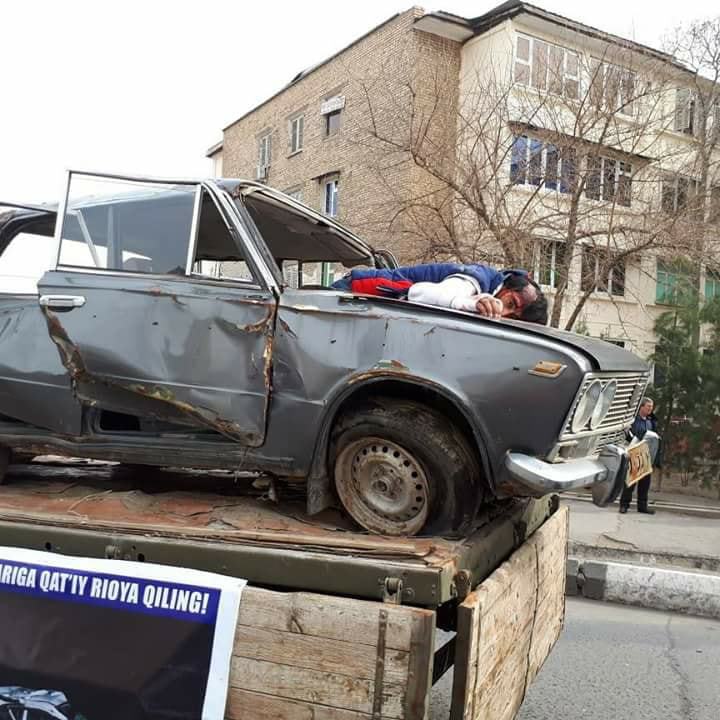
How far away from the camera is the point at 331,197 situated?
21.5 metres

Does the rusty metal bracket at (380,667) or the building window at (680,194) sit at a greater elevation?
the building window at (680,194)

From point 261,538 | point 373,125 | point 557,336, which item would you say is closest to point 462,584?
point 261,538

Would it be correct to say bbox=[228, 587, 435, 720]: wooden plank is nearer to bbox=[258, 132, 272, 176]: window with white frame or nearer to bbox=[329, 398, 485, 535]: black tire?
bbox=[329, 398, 485, 535]: black tire

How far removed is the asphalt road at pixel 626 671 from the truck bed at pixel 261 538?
37.7 inches

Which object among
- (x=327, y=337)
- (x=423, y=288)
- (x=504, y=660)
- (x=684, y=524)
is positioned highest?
(x=423, y=288)

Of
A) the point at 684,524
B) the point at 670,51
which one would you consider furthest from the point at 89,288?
the point at 670,51

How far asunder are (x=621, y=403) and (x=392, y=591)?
59.2 inches

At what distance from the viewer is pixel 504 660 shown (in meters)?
2.62

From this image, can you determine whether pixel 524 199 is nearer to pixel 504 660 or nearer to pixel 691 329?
pixel 691 329

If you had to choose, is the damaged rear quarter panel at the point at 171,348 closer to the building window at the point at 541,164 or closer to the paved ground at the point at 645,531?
the paved ground at the point at 645,531

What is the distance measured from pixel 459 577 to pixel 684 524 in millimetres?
7939

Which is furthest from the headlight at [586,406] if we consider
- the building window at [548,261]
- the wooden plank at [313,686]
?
the building window at [548,261]

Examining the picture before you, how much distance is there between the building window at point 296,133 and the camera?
2295 centimetres

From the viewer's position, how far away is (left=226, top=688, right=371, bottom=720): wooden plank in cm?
219
